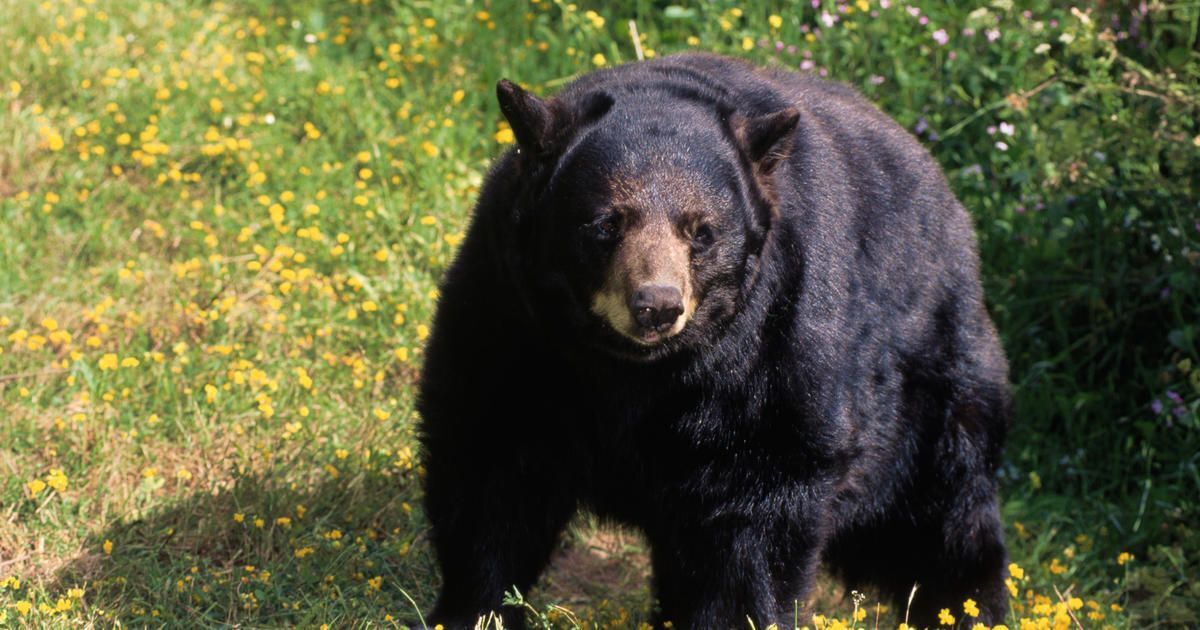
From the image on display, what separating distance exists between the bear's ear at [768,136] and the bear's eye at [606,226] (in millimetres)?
421

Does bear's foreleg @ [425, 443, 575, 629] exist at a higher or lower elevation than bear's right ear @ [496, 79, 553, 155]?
lower

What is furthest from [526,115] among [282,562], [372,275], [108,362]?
[372,275]

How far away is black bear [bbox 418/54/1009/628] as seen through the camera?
3949mm

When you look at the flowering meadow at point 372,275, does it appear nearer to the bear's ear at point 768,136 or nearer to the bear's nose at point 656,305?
the bear's nose at point 656,305

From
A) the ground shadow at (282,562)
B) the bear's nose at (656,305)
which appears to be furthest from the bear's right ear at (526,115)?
the ground shadow at (282,562)

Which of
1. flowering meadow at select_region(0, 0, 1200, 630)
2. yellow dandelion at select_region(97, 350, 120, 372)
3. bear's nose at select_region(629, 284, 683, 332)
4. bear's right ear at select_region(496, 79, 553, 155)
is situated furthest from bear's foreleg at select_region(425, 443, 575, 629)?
yellow dandelion at select_region(97, 350, 120, 372)

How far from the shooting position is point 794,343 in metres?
4.09

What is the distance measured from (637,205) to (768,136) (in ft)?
1.32

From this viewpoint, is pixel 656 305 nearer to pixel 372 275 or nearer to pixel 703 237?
pixel 703 237

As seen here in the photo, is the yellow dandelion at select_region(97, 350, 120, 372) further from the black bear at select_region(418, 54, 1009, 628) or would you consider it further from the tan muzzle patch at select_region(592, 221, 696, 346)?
the tan muzzle patch at select_region(592, 221, 696, 346)

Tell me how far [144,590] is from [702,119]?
7.24 ft

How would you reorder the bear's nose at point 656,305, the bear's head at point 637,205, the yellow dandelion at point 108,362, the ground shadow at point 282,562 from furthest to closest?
the yellow dandelion at point 108,362 < the ground shadow at point 282,562 < the bear's head at point 637,205 < the bear's nose at point 656,305

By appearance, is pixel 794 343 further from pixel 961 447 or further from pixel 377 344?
pixel 377 344

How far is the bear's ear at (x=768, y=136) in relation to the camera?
13.1 ft
